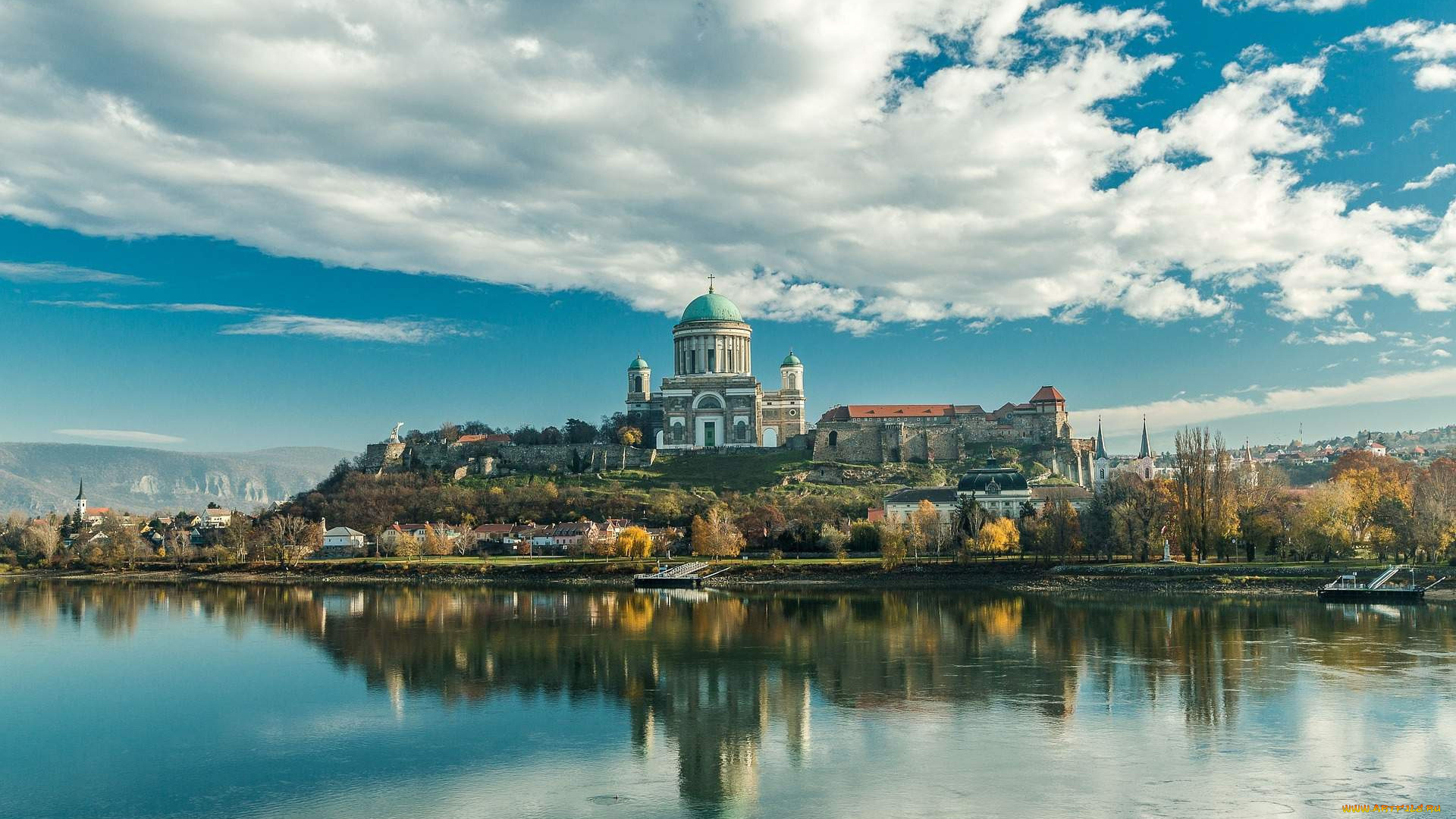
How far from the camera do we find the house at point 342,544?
203ft

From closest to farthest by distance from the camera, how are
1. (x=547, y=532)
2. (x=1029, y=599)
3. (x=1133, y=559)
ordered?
(x=1029, y=599), (x=1133, y=559), (x=547, y=532)

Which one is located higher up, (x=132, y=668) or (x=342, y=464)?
(x=342, y=464)

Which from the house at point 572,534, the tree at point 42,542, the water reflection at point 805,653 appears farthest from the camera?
the tree at point 42,542

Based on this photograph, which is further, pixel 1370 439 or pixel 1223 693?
pixel 1370 439

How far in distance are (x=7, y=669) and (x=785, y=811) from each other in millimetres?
20583

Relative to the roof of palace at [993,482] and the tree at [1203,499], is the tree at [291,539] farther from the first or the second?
the tree at [1203,499]

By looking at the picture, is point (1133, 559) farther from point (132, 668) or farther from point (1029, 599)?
point (132, 668)

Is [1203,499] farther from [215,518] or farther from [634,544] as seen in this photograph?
[215,518]

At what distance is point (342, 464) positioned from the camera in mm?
80000

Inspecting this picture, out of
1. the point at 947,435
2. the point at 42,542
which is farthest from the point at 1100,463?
the point at 42,542

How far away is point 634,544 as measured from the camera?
175 ft

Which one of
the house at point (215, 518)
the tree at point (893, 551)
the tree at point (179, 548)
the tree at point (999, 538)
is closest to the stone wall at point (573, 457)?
the tree at point (179, 548)

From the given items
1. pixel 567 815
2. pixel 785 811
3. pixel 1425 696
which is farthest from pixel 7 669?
pixel 1425 696

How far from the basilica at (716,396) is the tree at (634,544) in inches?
860
